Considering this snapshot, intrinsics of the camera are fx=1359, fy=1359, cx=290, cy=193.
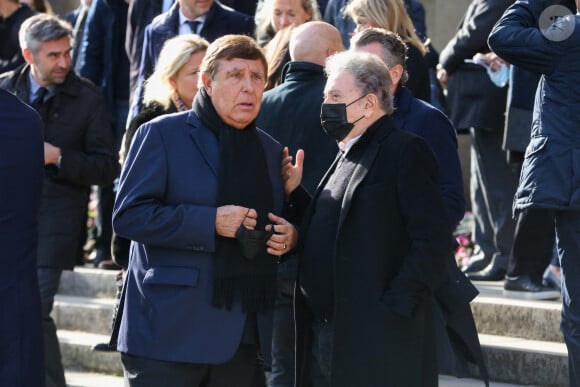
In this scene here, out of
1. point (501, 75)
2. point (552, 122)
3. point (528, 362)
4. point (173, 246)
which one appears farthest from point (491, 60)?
point (173, 246)

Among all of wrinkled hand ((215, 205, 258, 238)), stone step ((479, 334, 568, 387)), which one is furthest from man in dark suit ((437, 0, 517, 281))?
wrinkled hand ((215, 205, 258, 238))

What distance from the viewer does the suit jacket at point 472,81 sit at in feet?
27.3

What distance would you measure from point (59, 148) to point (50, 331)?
3.34 feet

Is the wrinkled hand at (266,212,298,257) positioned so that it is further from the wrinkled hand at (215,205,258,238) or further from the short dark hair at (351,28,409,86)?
the short dark hair at (351,28,409,86)

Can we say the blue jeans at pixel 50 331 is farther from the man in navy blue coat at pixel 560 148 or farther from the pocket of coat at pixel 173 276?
the man in navy blue coat at pixel 560 148

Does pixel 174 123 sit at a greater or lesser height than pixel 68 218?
greater

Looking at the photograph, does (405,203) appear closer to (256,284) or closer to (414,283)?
(414,283)

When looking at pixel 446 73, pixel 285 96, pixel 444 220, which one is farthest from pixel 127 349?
pixel 446 73

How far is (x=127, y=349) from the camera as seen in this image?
506 centimetres

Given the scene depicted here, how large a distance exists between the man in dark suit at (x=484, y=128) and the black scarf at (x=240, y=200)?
345 cm

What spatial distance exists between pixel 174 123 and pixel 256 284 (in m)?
0.69

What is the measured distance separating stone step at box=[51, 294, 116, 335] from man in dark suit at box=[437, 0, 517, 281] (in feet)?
7.86

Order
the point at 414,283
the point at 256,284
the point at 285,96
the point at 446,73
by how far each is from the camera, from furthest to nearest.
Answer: the point at 446,73, the point at 285,96, the point at 256,284, the point at 414,283

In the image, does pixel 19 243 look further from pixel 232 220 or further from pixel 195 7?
pixel 195 7
